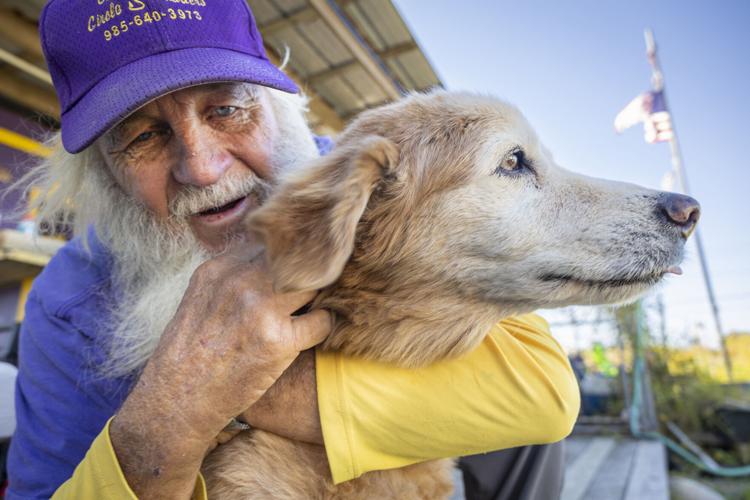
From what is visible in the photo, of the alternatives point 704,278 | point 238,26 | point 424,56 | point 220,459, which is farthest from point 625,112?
point 220,459

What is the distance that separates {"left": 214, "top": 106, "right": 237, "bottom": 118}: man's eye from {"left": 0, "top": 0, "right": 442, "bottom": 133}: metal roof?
4.77 ft

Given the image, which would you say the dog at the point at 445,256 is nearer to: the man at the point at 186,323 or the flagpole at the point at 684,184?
the man at the point at 186,323

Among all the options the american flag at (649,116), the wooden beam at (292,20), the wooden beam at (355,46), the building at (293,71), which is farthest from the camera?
the american flag at (649,116)

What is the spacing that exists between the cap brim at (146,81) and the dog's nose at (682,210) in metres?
1.10

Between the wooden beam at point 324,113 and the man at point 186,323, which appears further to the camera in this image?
the wooden beam at point 324,113

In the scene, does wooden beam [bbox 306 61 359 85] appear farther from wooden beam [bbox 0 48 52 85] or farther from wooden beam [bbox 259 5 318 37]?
wooden beam [bbox 0 48 52 85]

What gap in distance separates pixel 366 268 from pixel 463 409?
0.39 m

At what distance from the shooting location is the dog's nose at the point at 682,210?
4.09 feet

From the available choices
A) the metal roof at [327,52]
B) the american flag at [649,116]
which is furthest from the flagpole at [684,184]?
the metal roof at [327,52]

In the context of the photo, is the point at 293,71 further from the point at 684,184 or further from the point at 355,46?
the point at 684,184

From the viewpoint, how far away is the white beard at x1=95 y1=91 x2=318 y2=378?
5.25 ft

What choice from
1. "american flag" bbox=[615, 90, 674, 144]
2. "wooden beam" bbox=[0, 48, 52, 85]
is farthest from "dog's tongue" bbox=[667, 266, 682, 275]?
"american flag" bbox=[615, 90, 674, 144]

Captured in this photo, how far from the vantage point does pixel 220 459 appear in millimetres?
A: 1268

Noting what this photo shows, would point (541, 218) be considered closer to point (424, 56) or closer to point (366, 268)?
point (366, 268)
